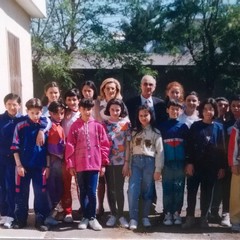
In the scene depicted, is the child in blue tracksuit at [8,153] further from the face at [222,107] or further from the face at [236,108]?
the face at [236,108]

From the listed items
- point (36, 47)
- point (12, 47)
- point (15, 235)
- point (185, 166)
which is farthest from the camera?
point (36, 47)

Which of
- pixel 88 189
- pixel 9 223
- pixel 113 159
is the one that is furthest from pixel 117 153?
pixel 9 223

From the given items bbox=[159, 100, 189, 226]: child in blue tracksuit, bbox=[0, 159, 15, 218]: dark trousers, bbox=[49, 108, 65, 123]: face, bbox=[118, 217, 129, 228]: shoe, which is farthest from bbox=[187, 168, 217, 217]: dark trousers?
bbox=[0, 159, 15, 218]: dark trousers

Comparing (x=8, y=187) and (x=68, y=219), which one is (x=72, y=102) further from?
(x=68, y=219)

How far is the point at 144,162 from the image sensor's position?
5047mm

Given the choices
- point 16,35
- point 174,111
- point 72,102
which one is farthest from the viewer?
point 16,35

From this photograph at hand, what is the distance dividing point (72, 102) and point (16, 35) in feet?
12.5

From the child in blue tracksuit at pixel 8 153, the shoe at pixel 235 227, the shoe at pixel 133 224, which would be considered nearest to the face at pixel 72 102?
the child in blue tracksuit at pixel 8 153

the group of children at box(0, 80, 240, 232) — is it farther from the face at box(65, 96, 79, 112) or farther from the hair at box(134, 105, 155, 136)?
the face at box(65, 96, 79, 112)

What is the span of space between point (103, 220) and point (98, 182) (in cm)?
50

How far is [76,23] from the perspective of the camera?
19.6 m

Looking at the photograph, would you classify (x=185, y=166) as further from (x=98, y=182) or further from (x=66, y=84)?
(x=66, y=84)

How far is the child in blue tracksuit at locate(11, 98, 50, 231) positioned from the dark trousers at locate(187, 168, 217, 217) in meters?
1.73

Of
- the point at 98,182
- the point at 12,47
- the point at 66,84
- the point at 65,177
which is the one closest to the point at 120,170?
the point at 98,182
